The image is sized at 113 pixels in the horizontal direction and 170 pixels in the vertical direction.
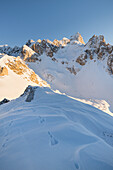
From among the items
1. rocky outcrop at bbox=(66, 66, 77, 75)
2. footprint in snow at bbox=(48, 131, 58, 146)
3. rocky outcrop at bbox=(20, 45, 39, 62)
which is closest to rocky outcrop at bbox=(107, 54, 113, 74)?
rocky outcrop at bbox=(66, 66, 77, 75)

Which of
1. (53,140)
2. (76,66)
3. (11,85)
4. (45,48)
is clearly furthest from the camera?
(45,48)

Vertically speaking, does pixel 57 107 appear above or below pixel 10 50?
below

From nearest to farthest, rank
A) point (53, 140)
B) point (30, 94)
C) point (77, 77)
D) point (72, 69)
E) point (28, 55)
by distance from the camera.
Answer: point (53, 140), point (30, 94), point (77, 77), point (72, 69), point (28, 55)

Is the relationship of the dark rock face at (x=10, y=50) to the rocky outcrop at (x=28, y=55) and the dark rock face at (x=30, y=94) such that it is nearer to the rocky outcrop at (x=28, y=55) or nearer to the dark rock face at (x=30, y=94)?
the rocky outcrop at (x=28, y=55)

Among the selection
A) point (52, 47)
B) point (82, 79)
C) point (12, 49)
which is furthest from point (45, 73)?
point (12, 49)

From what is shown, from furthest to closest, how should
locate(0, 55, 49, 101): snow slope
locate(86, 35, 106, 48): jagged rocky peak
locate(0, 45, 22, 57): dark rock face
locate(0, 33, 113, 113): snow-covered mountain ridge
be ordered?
1. locate(0, 45, 22, 57): dark rock face
2. locate(86, 35, 106, 48): jagged rocky peak
3. locate(0, 33, 113, 113): snow-covered mountain ridge
4. locate(0, 55, 49, 101): snow slope

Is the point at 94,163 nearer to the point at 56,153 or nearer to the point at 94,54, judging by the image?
the point at 56,153

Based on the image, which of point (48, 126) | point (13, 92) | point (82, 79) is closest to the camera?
point (48, 126)

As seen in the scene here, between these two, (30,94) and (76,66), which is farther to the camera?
(76,66)

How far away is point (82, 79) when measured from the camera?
29031 millimetres

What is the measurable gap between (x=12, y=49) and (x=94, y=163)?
178ft

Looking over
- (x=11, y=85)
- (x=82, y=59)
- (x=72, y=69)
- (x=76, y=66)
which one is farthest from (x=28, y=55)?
(x=11, y=85)

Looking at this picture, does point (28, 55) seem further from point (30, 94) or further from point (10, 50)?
point (30, 94)

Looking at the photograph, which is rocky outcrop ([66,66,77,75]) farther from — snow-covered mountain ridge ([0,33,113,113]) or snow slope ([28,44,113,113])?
snow slope ([28,44,113,113])
